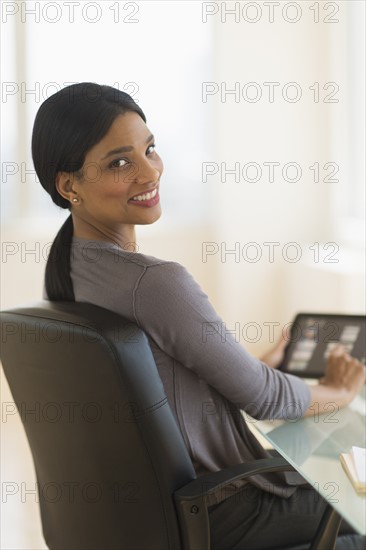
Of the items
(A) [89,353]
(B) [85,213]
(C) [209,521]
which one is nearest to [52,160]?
(B) [85,213]

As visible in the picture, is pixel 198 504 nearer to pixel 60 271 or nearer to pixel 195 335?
pixel 195 335

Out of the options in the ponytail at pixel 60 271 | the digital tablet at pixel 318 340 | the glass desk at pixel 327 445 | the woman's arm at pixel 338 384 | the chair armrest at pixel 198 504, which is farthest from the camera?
the digital tablet at pixel 318 340

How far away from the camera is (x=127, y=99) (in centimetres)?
165

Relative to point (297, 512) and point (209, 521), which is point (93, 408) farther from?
point (297, 512)

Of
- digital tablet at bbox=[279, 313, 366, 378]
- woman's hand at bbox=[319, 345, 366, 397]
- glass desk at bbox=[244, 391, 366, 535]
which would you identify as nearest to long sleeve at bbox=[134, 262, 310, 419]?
glass desk at bbox=[244, 391, 366, 535]

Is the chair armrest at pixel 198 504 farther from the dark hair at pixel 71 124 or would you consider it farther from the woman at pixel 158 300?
the dark hair at pixel 71 124

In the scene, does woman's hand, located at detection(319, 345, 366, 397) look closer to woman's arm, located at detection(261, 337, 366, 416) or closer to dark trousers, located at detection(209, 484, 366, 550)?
woman's arm, located at detection(261, 337, 366, 416)

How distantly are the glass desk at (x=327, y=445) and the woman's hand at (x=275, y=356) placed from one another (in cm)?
29

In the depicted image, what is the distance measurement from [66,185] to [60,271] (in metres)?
0.18

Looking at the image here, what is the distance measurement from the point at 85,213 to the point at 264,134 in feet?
11.3

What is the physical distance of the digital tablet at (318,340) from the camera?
216 centimetres

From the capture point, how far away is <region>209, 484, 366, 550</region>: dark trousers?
1.56m

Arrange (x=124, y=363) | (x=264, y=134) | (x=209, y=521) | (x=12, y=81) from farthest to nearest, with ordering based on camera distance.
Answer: (x=264, y=134) < (x=12, y=81) < (x=209, y=521) < (x=124, y=363)

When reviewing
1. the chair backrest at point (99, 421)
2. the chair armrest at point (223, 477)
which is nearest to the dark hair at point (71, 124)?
the chair backrest at point (99, 421)
